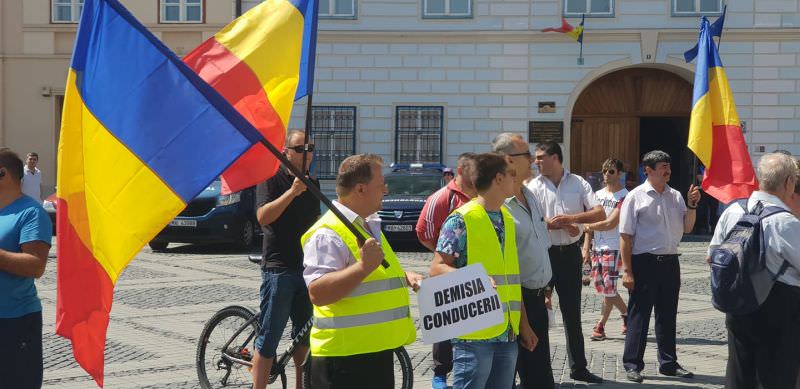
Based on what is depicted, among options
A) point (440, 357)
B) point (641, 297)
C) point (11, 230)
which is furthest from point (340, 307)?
point (641, 297)

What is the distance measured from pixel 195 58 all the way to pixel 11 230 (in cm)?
125

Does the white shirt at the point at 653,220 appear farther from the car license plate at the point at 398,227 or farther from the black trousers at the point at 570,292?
the car license plate at the point at 398,227

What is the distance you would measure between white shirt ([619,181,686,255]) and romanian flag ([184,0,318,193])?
11.2 ft

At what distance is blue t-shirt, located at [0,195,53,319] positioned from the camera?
4.95 meters

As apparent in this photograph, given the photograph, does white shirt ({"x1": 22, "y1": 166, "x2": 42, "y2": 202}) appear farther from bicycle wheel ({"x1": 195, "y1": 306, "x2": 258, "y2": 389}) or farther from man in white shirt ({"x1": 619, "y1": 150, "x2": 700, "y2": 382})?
man in white shirt ({"x1": 619, "y1": 150, "x2": 700, "y2": 382})

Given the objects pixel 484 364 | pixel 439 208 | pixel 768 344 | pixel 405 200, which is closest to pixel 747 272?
pixel 768 344

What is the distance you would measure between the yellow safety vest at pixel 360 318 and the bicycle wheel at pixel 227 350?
249 cm

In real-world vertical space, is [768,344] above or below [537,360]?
above

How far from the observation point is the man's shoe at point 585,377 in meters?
7.68

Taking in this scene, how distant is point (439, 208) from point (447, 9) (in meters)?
18.0

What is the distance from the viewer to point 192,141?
14.0ft

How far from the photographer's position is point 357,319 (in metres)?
4.40

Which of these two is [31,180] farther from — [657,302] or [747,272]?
[747,272]

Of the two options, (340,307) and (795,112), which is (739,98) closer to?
(795,112)
